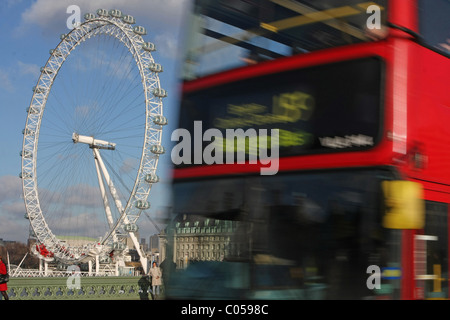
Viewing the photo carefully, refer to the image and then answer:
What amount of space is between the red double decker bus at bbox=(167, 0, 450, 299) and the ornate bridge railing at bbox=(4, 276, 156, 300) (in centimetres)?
1056

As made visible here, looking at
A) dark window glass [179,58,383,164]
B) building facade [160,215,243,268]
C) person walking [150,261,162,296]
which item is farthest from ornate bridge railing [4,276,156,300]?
dark window glass [179,58,383,164]

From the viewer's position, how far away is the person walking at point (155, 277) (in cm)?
1848

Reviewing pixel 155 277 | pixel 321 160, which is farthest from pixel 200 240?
pixel 155 277

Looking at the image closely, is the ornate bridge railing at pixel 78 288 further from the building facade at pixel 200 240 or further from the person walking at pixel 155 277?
the building facade at pixel 200 240

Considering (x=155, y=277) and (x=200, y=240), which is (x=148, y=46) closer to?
(x=155, y=277)

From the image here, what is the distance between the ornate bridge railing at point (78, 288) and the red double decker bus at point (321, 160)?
10561 mm

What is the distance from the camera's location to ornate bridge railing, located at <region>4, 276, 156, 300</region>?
16562 millimetres

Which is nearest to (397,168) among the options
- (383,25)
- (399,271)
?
(399,271)

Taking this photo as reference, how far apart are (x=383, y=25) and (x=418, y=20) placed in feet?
1.61

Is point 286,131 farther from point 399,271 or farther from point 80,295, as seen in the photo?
point 80,295

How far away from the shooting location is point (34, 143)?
35.8 metres

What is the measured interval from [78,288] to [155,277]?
6.57 feet

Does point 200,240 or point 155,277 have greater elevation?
point 200,240

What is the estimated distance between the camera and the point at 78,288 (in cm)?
1827
